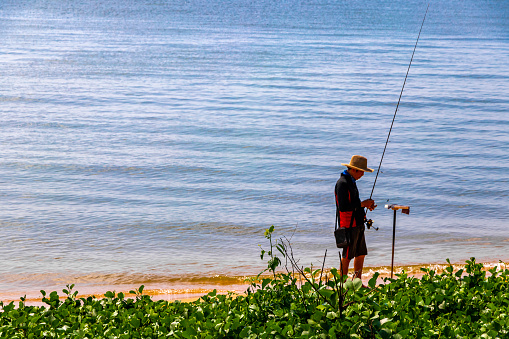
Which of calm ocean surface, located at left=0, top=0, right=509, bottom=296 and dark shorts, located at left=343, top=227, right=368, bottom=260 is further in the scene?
calm ocean surface, located at left=0, top=0, right=509, bottom=296

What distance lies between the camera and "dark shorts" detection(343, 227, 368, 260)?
7.06m

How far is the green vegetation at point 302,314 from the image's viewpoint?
4023 millimetres

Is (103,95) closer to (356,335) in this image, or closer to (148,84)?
(148,84)

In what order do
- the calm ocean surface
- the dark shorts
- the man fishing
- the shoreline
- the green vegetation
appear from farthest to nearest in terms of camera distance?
1. the calm ocean surface
2. the shoreline
3. the dark shorts
4. the man fishing
5. the green vegetation

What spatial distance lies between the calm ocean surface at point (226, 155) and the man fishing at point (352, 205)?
2519 mm

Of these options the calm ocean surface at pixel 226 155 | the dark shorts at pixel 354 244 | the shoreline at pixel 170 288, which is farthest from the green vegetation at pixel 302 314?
the calm ocean surface at pixel 226 155

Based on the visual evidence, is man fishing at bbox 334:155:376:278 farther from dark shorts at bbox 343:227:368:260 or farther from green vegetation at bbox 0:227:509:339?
green vegetation at bbox 0:227:509:339

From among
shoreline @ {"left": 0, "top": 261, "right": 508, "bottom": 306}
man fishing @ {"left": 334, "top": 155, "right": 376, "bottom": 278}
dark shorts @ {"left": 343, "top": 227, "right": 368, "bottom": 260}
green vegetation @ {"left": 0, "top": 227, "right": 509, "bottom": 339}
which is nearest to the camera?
green vegetation @ {"left": 0, "top": 227, "right": 509, "bottom": 339}

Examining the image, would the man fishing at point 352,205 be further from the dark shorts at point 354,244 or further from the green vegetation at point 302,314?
the green vegetation at point 302,314

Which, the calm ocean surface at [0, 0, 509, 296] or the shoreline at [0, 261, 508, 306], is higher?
the calm ocean surface at [0, 0, 509, 296]

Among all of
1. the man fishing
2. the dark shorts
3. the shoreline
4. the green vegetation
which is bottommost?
the green vegetation

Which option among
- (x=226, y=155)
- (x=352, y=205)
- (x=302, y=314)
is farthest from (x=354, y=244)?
(x=226, y=155)

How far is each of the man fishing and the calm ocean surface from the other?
8.27ft

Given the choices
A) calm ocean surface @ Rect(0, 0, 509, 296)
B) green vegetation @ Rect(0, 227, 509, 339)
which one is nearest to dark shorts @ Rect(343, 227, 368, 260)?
green vegetation @ Rect(0, 227, 509, 339)
